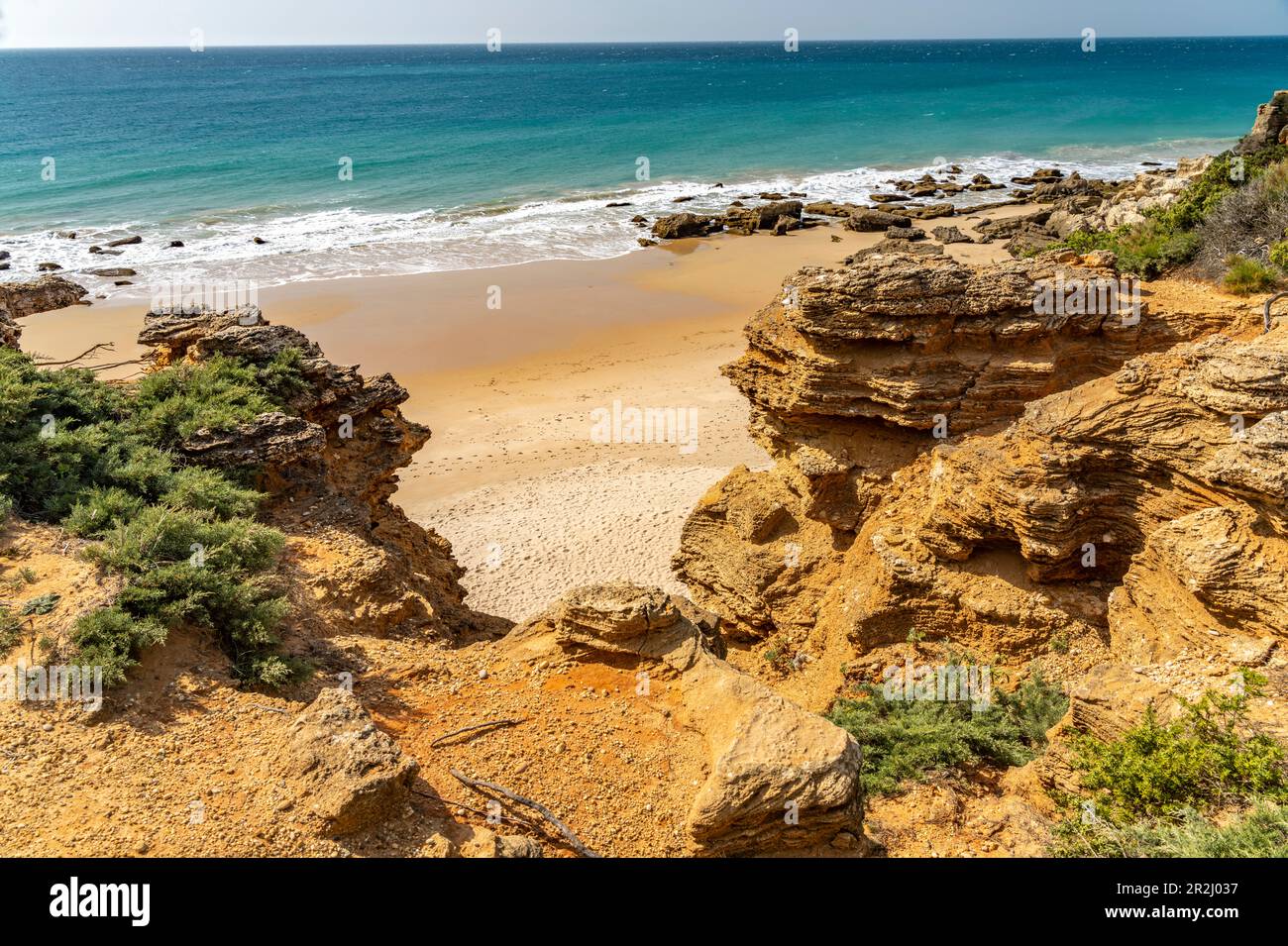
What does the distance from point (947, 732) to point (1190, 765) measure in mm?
2689

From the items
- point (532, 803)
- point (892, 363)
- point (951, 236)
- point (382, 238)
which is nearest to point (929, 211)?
point (951, 236)

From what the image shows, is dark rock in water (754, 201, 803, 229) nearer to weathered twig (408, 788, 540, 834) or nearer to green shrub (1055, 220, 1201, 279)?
green shrub (1055, 220, 1201, 279)

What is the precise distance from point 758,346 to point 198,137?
6886cm

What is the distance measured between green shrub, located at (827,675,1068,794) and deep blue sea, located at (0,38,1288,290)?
31.6 meters

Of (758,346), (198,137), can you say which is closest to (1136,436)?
(758,346)

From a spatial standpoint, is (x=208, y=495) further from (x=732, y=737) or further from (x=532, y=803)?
(x=732, y=737)

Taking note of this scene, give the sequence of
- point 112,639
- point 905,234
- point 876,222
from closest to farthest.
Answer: point 112,639 < point 905,234 < point 876,222

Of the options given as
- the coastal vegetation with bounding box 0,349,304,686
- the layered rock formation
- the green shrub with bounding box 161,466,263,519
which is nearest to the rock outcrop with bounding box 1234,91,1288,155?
the layered rock formation

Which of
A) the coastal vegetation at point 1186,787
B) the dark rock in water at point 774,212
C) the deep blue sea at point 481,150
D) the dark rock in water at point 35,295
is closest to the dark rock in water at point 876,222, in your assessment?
the dark rock in water at point 774,212

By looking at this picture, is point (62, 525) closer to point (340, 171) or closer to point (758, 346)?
point (758, 346)

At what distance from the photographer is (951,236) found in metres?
38.8

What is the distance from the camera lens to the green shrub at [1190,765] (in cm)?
609

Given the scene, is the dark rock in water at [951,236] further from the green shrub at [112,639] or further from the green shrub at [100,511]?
the green shrub at [112,639]

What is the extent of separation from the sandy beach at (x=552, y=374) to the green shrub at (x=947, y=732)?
281 inches
